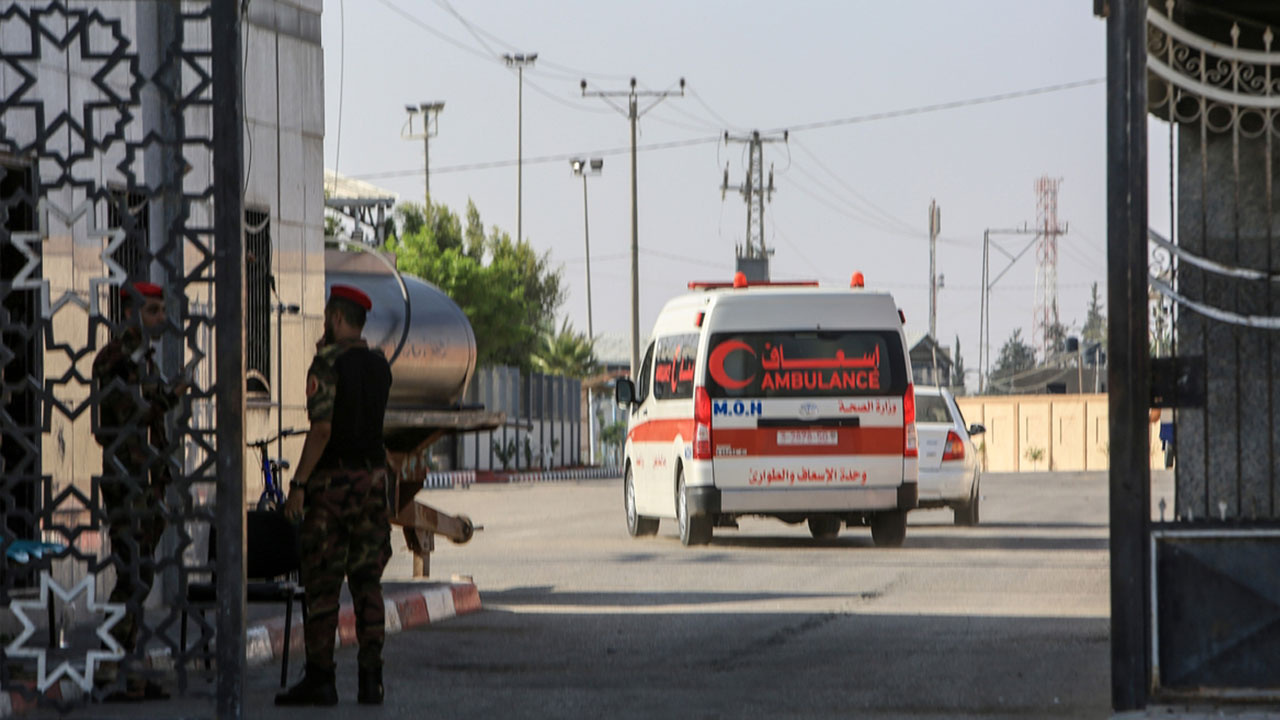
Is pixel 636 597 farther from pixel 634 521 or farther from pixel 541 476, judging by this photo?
pixel 541 476

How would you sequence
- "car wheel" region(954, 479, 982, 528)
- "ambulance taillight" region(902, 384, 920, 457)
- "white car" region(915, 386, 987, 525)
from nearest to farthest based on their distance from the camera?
1. "ambulance taillight" region(902, 384, 920, 457)
2. "white car" region(915, 386, 987, 525)
3. "car wheel" region(954, 479, 982, 528)

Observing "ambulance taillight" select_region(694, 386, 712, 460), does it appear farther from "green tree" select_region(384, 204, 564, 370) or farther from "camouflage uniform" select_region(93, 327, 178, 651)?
"green tree" select_region(384, 204, 564, 370)

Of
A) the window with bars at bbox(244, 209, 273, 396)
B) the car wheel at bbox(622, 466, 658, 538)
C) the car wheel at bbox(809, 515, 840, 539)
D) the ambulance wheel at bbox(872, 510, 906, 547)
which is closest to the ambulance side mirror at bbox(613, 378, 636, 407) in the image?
the car wheel at bbox(622, 466, 658, 538)

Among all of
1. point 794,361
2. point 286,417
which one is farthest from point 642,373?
point 286,417

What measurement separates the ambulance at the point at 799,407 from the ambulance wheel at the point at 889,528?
573mm

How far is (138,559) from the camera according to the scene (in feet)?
24.9

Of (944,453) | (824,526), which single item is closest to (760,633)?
(824,526)

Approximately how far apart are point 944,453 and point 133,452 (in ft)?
48.7

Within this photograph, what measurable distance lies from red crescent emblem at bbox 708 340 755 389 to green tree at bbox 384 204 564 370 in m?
42.3

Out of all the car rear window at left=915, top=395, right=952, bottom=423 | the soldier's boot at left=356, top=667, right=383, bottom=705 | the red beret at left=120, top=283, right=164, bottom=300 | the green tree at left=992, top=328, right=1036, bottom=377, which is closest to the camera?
the red beret at left=120, top=283, right=164, bottom=300

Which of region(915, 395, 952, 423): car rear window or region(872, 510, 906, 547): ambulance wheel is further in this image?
region(915, 395, 952, 423): car rear window

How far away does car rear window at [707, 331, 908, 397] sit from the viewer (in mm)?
17750

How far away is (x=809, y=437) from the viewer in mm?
17797

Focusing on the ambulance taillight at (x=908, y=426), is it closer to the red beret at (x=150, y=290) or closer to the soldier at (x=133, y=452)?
the soldier at (x=133, y=452)
